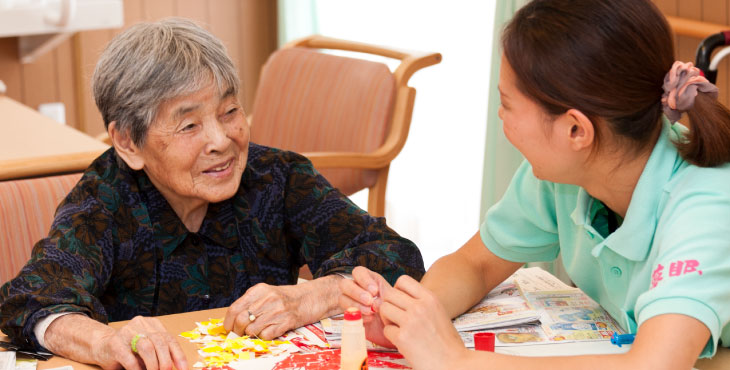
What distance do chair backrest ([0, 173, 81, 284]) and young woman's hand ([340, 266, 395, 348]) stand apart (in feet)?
2.56

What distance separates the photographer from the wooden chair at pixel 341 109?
2.88 meters

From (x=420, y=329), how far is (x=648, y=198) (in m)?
0.41

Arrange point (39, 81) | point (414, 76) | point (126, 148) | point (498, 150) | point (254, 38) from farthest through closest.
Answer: point (254, 38) < point (39, 81) < point (414, 76) < point (498, 150) < point (126, 148)

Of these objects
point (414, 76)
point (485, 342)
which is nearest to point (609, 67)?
point (485, 342)

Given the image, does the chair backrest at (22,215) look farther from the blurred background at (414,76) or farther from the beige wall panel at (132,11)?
the beige wall panel at (132,11)

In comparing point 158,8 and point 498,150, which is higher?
point 158,8

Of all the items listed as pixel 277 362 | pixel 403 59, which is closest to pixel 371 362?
pixel 277 362

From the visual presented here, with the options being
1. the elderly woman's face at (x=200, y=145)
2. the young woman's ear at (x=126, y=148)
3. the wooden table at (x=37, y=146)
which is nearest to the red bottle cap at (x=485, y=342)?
the elderly woman's face at (x=200, y=145)

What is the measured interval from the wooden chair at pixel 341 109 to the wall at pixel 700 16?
849 mm

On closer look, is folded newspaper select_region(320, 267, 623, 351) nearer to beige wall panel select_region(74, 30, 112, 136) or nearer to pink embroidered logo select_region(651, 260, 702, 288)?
pink embroidered logo select_region(651, 260, 702, 288)

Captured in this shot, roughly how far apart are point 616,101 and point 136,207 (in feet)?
3.27

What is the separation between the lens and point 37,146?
2730 mm

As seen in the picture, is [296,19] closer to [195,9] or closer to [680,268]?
[195,9]

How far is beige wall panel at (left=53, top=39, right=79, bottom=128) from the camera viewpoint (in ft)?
14.6
